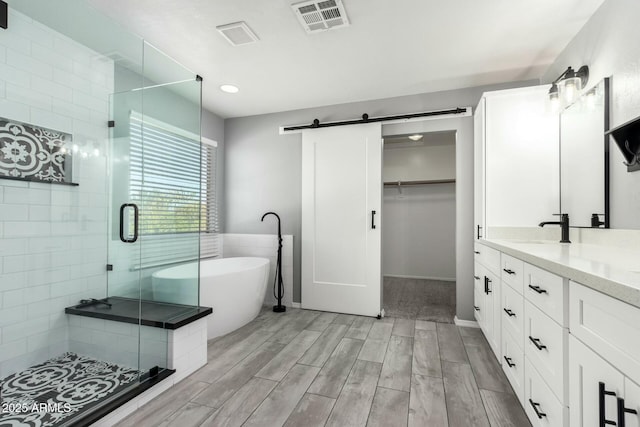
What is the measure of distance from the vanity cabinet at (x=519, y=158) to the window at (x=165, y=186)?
96.7 inches

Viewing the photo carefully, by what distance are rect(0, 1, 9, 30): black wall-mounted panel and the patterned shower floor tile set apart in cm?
190

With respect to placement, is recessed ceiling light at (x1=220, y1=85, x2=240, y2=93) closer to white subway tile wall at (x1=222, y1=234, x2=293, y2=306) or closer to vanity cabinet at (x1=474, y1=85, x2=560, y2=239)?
white subway tile wall at (x1=222, y1=234, x2=293, y2=306)

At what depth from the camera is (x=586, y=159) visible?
6.74 feet

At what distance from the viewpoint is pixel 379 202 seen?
10.9ft

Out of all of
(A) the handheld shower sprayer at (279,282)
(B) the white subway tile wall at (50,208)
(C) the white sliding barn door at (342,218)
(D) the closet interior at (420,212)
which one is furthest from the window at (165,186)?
(D) the closet interior at (420,212)

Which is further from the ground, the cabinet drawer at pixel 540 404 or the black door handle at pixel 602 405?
the black door handle at pixel 602 405

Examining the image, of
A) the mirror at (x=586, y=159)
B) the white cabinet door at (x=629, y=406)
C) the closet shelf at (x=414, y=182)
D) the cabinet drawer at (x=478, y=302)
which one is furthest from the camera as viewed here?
the closet shelf at (x=414, y=182)

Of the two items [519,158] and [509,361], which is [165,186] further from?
Result: [519,158]

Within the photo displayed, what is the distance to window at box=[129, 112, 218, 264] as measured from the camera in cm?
201

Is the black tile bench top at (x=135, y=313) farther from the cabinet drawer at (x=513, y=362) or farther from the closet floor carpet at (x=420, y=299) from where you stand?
the closet floor carpet at (x=420, y=299)

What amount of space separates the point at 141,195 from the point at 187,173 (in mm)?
425

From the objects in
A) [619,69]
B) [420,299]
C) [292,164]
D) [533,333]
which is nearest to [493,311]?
[533,333]

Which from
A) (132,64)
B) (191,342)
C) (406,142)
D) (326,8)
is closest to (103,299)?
(191,342)

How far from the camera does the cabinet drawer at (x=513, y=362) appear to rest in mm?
1596
